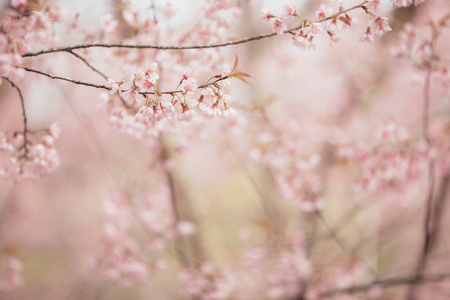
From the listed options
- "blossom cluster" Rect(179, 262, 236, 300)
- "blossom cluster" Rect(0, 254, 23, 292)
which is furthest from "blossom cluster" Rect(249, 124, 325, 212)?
"blossom cluster" Rect(0, 254, 23, 292)

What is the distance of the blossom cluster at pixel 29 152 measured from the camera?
1.65m

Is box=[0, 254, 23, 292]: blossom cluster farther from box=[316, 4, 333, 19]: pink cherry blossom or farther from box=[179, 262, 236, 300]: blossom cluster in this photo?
box=[316, 4, 333, 19]: pink cherry blossom

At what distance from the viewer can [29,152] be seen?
1673 mm

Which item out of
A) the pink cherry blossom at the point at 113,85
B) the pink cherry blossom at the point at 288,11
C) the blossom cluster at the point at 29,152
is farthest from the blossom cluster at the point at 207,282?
the pink cherry blossom at the point at 288,11

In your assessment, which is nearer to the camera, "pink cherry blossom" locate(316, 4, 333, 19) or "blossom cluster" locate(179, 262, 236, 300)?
"pink cherry blossom" locate(316, 4, 333, 19)

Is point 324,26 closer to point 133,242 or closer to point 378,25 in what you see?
point 378,25

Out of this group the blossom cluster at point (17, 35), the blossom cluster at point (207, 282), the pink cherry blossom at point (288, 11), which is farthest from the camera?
the blossom cluster at point (207, 282)

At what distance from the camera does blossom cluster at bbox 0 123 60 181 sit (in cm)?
165

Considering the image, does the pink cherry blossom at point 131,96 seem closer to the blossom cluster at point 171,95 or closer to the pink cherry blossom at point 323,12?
the blossom cluster at point 171,95

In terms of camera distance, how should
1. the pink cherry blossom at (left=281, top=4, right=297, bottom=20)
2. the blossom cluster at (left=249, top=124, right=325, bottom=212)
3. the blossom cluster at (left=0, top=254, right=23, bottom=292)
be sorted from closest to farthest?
the pink cherry blossom at (left=281, top=4, right=297, bottom=20) → the blossom cluster at (left=249, top=124, right=325, bottom=212) → the blossom cluster at (left=0, top=254, right=23, bottom=292)

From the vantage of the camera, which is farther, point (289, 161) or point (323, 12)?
point (289, 161)

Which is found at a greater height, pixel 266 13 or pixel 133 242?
pixel 133 242

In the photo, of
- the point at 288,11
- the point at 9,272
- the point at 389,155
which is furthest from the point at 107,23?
the point at 9,272

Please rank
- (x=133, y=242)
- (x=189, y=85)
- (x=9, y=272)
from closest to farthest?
(x=189, y=85) → (x=9, y=272) → (x=133, y=242)
